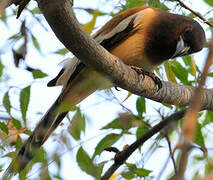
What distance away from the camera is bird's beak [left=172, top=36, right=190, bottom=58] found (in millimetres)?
3406

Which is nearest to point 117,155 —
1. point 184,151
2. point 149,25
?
point 149,25

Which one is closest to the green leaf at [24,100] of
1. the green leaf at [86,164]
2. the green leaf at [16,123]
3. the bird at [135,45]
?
the green leaf at [16,123]

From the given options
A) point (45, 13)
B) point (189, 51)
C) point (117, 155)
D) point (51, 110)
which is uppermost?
point (45, 13)

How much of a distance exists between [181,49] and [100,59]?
1.41 metres

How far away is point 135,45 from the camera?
10.6 feet

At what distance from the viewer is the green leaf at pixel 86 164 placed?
1791 mm

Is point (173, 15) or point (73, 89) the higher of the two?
point (173, 15)

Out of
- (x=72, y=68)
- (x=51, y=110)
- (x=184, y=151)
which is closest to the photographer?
(x=184, y=151)

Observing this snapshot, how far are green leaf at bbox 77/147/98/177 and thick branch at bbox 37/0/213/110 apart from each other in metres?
0.57

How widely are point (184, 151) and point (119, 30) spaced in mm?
2623

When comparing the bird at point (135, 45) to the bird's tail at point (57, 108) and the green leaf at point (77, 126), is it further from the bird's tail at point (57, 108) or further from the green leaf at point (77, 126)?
the green leaf at point (77, 126)

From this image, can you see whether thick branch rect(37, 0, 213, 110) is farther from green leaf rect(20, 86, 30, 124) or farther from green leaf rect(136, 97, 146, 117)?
green leaf rect(20, 86, 30, 124)

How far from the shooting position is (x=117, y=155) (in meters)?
2.73

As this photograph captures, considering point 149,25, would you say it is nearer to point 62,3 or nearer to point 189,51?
point 189,51
